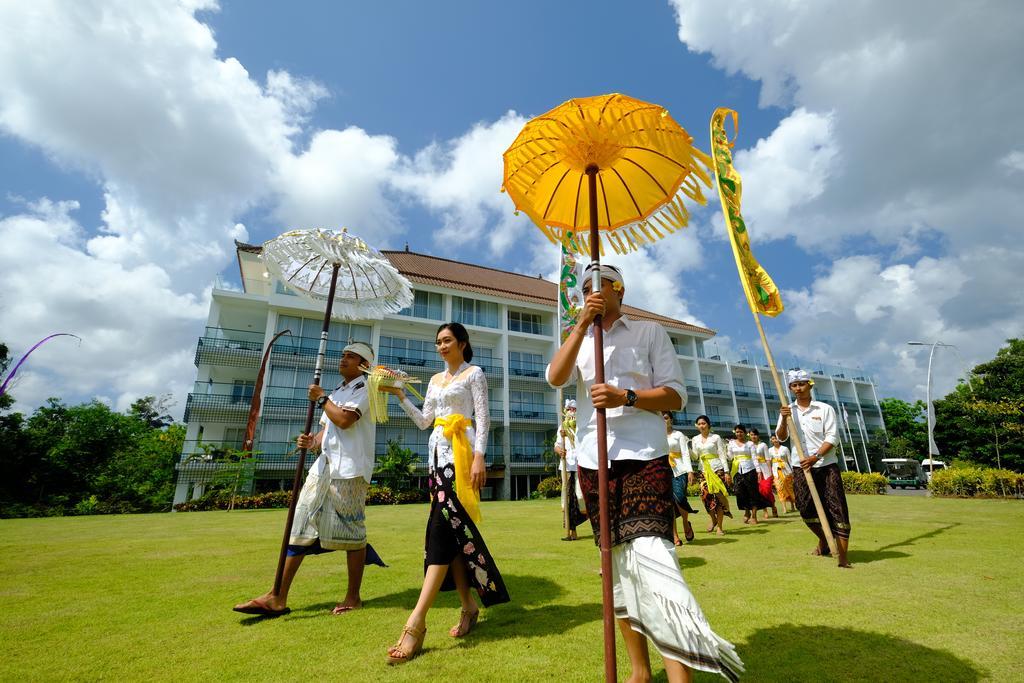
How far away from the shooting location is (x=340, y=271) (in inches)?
201

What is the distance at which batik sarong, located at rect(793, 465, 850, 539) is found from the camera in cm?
502

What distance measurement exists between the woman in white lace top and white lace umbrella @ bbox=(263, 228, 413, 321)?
1592 mm

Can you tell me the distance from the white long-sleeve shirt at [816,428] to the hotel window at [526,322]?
28.0 meters

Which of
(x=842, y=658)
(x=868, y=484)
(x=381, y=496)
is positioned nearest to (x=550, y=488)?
(x=381, y=496)

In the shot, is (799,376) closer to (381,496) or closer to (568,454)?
(568,454)

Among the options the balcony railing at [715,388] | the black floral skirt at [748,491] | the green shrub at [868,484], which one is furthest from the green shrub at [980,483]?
the balcony railing at [715,388]

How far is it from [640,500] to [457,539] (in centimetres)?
153

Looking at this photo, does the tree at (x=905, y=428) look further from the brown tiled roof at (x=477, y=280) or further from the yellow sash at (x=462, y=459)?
the yellow sash at (x=462, y=459)

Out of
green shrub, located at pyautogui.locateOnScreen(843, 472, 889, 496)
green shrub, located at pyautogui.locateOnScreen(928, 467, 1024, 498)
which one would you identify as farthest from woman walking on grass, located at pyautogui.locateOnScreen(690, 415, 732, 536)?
green shrub, located at pyautogui.locateOnScreen(843, 472, 889, 496)

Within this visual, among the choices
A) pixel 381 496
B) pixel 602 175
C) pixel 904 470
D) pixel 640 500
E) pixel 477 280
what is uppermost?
pixel 477 280

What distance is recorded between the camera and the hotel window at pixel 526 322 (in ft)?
111

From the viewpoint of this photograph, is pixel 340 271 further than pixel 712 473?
No

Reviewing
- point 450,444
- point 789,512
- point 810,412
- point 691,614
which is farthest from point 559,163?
point 789,512

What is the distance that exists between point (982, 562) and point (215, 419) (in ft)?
95.3
